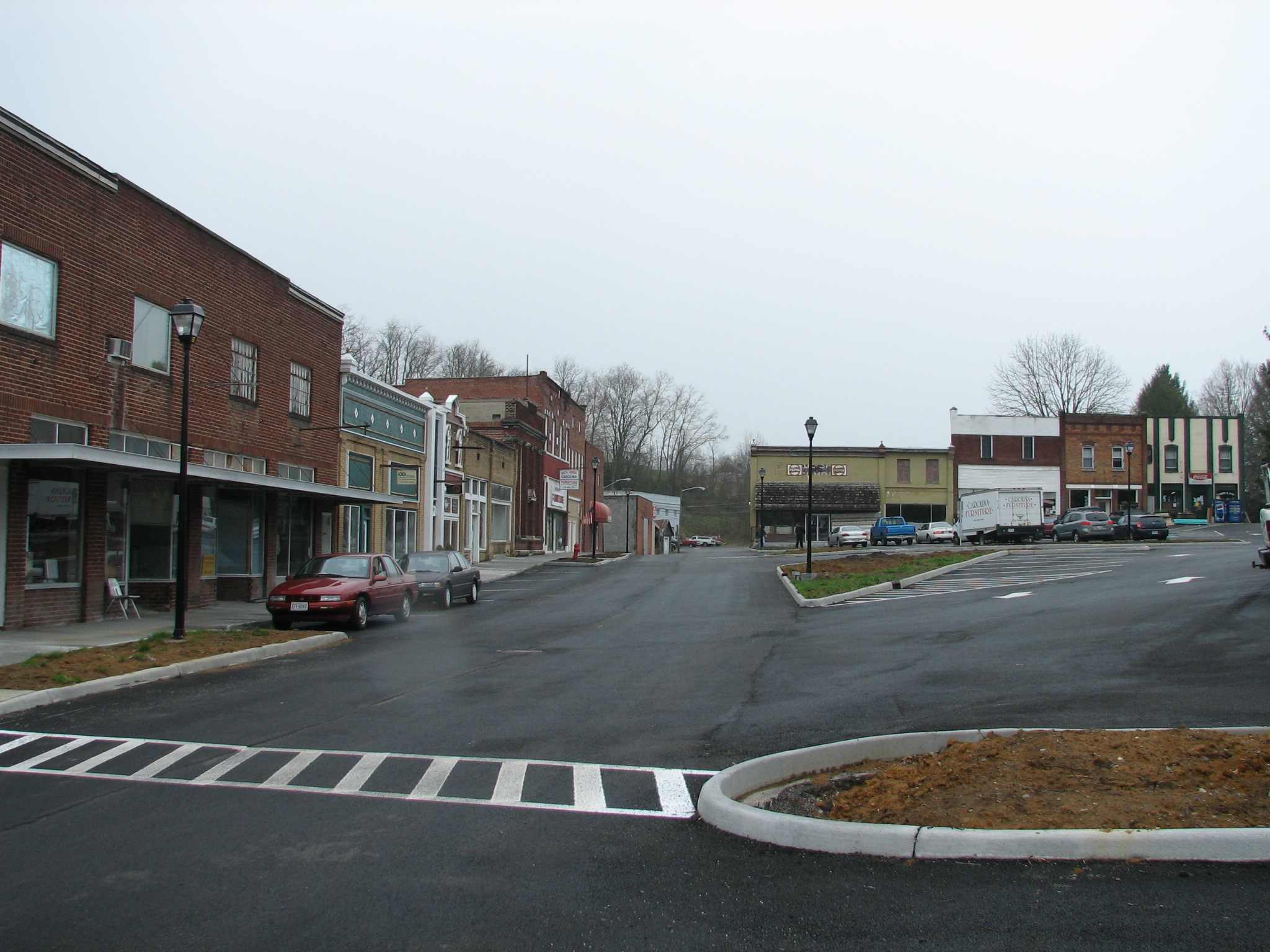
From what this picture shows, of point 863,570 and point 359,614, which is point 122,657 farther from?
point 863,570

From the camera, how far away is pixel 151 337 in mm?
20156

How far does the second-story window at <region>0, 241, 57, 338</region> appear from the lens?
16.2 meters

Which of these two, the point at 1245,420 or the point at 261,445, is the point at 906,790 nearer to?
the point at 261,445

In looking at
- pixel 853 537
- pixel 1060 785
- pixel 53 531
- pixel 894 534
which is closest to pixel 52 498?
pixel 53 531

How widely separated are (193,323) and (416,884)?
12.8 m

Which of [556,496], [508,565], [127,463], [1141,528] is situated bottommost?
[508,565]

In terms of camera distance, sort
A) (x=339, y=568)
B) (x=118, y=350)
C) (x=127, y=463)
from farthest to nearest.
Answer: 1. (x=339, y=568)
2. (x=118, y=350)
3. (x=127, y=463)

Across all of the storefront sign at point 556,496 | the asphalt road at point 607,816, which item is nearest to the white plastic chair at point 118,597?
the asphalt road at point 607,816

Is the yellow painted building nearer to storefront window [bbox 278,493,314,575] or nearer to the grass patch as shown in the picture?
the grass patch

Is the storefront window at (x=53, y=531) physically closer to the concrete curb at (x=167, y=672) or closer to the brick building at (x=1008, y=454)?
the concrete curb at (x=167, y=672)

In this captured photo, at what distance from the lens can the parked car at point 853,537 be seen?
5572 centimetres

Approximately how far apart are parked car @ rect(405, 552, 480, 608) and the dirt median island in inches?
725

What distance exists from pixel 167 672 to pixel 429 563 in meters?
12.7

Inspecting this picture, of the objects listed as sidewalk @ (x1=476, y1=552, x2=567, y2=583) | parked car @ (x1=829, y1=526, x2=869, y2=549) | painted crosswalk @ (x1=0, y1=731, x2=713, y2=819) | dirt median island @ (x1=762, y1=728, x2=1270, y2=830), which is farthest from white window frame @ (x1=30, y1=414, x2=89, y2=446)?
parked car @ (x1=829, y1=526, x2=869, y2=549)
